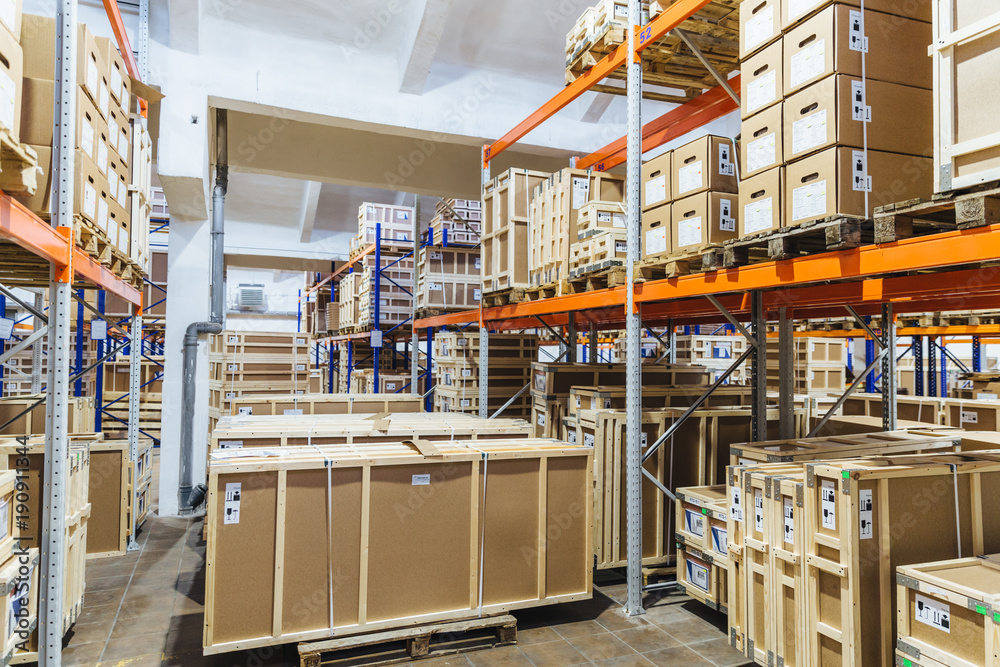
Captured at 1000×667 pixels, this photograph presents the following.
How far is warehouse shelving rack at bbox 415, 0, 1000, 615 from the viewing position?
12.0ft

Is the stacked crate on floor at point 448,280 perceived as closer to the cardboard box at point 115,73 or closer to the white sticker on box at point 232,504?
the cardboard box at point 115,73

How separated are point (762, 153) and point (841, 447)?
2586 mm

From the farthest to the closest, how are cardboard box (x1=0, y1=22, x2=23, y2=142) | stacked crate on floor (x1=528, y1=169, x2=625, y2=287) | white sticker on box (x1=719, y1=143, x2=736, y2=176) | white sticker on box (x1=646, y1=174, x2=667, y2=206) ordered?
stacked crate on floor (x1=528, y1=169, x2=625, y2=287), white sticker on box (x1=646, y1=174, x2=667, y2=206), white sticker on box (x1=719, y1=143, x2=736, y2=176), cardboard box (x1=0, y1=22, x2=23, y2=142)

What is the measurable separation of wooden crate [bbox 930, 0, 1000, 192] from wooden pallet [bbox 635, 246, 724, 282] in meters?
1.77

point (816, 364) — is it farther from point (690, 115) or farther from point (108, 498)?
point (108, 498)

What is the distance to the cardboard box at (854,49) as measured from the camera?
12.6 ft

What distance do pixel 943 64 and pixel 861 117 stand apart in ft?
2.49

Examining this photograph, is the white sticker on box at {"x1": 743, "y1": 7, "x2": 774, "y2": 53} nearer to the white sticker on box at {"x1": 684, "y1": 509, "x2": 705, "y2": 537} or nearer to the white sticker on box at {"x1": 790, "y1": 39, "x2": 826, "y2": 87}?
the white sticker on box at {"x1": 790, "y1": 39, "x2": 826, "y2": 87}

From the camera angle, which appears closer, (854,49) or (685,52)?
(854,49)

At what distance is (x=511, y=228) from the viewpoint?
865 cm

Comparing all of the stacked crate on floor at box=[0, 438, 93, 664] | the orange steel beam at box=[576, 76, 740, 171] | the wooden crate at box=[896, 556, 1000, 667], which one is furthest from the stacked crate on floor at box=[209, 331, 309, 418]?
the wooden crate at box=[896, 556, 1000, 667]

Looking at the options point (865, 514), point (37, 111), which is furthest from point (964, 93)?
point (37, 111)

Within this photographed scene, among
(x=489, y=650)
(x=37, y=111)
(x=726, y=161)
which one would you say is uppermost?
(x=726, y=161)

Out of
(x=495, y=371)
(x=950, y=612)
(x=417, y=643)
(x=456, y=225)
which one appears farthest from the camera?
(x=456, y=225)
